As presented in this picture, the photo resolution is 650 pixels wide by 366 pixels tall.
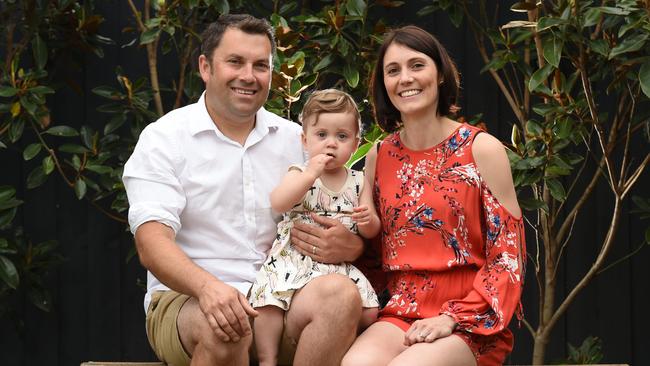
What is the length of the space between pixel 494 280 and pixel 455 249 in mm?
134

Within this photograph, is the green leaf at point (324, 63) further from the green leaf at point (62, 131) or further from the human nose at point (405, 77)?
the human nose at point (405, 77)

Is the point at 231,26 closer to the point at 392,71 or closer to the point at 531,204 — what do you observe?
the point at 392,71

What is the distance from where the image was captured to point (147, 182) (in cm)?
311

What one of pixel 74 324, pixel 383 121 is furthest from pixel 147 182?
pixel 74 324

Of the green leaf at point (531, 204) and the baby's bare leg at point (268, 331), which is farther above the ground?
the green leaf at point (531, 204)

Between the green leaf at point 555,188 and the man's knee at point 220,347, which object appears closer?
the man's knee at point 220,347

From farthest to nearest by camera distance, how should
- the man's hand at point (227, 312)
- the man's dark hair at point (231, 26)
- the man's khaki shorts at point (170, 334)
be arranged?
1. the man's dark hair at point (231, 26)
2. the man's khaki shorts at point (170, 334)
3. the man's hand at point (227, 312)

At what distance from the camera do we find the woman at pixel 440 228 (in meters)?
2.97

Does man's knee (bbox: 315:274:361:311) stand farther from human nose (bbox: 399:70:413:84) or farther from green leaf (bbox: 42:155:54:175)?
green leaf (bbox: 42:155:54:175)

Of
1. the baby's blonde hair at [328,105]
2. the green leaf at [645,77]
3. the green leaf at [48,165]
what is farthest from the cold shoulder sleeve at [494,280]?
the green leaf at [48,165]

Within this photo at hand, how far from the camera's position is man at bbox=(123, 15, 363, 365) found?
118 inches

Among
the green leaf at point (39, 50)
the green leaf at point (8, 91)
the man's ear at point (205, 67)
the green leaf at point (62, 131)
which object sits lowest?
the green leaf at point (62, 131)

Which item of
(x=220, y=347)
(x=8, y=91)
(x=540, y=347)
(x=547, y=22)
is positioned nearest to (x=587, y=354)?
(x=540, y=347)

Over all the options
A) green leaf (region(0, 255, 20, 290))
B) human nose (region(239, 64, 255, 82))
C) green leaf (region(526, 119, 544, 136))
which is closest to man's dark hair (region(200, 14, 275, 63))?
human nose (region(239, 64, 255, 82))
